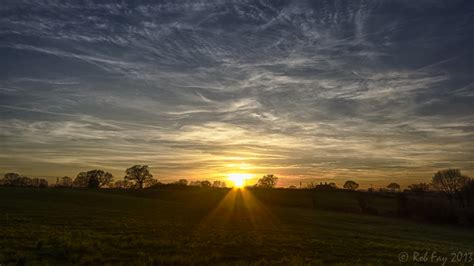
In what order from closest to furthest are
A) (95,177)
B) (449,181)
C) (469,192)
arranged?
(469,192) < (449,181) < (95,177)

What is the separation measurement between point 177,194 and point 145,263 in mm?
96328

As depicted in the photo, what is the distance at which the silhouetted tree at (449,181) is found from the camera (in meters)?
131

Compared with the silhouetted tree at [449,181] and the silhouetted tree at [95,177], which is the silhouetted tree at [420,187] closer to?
the silhouetted tree at [449,181]

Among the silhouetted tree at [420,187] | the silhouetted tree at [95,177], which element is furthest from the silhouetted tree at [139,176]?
the silhouetted tree at [420,187]

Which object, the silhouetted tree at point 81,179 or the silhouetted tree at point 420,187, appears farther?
the silhouetted tree at point 81,179

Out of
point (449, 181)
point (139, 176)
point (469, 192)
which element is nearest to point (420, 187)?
point (449, 181)

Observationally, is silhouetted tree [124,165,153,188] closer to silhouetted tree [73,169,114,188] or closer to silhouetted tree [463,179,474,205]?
silhouetted tree [73,169,114,188]

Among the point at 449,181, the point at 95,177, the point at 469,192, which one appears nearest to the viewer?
the point at 469,192

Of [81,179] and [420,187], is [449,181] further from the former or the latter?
[81,179]

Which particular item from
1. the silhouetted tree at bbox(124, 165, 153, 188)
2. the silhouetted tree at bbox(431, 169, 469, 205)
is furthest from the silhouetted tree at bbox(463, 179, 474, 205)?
the silhouetted tree at bbox(124, 165, 153, 188)

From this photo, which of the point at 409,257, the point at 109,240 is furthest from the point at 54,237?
the point at 409,257

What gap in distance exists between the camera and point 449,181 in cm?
13600

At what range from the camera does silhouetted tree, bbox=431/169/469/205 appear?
13062 centimetres

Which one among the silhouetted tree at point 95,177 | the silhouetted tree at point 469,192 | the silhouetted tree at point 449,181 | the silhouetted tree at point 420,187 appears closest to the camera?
the silhouetted tree at point 469,192
